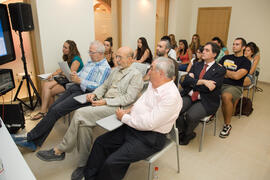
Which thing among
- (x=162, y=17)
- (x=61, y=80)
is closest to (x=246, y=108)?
(x=61, y=80)

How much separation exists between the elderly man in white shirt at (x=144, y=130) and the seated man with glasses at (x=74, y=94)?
2.77ft

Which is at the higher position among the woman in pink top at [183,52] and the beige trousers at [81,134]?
the woman in pink top at [183,52]

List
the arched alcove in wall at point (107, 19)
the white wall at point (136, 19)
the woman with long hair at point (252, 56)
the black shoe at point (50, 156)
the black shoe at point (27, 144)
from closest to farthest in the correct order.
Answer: the black shoe at point (50, 156) → the black shoe at point (27, 144) → the woman with long hair at point (252, 56) → the arched alcove in wall at point (107, 19) → the white wall at point (136, 19)

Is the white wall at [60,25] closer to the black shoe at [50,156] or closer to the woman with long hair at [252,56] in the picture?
the black shoe at [50,156]

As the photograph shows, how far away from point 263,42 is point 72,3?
515 centimetres

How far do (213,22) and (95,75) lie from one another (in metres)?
5.38

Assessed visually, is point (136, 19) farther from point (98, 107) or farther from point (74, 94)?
point (98, 107)

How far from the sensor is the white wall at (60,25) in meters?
3.58

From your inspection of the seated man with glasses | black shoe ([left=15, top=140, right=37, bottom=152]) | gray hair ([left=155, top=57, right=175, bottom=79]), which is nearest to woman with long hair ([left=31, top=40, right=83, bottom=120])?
the seated man with glasses

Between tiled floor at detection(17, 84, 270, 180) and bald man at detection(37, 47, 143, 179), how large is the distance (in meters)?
0.15

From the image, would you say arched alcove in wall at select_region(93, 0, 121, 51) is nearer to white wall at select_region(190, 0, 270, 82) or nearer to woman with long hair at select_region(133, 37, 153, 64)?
woman with long hair at select_region(133, 37, 153, 64)

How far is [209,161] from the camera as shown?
7.87 feet

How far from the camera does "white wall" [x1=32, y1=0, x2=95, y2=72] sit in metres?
3.58

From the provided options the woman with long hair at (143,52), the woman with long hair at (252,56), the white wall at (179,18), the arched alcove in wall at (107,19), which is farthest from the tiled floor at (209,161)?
the white wall at (179,18)
